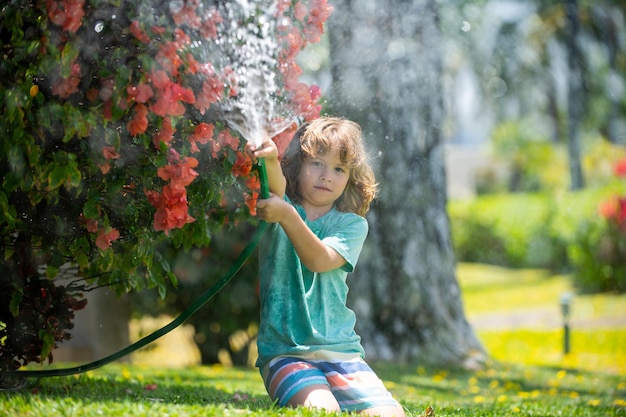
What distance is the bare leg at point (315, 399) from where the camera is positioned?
8.91 feet

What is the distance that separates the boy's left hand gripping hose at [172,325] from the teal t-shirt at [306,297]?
4.7 inches

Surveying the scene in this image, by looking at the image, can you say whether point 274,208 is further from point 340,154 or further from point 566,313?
point 566,313

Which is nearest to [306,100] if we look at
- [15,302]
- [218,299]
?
[15,302]

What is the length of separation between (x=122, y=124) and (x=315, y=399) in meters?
1.05

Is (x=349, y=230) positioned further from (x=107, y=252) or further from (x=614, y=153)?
(x=614, y=153)

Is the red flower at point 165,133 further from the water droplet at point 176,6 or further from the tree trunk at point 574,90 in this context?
the tree trunk at point 574,90

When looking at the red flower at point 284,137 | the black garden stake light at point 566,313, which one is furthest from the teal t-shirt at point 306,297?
the black garden stake light at point 566,313

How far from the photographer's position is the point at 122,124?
103 inches

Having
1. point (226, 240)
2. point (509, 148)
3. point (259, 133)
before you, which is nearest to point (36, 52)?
point (259, 133)

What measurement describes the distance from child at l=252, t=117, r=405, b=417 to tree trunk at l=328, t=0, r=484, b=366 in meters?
2.12

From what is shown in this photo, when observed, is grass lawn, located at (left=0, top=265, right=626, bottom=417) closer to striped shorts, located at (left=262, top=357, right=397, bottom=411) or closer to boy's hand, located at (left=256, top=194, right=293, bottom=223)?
striped shorts, located at (left=262, top=357, right=397, bottom=411)

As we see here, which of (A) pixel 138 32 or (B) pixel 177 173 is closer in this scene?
(A) pixel 138 32

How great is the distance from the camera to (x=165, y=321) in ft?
21.6

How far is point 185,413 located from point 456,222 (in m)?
15.3
